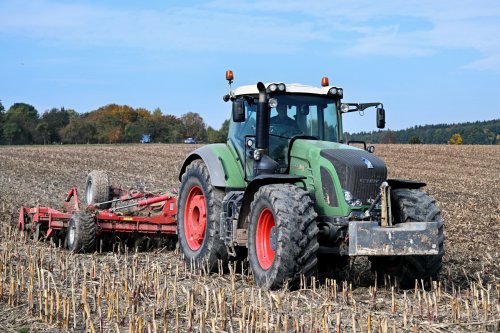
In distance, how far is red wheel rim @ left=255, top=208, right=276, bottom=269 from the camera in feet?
23.2

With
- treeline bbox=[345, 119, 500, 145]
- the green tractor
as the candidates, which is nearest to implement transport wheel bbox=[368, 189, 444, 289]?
the green tractor

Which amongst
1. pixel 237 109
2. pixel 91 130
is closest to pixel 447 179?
pixel 237 109

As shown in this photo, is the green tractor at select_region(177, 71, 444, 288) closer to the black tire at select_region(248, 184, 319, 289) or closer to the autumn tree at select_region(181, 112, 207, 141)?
the black tire at select_region(248, 184, 319, 289)

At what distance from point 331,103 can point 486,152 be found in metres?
30.9

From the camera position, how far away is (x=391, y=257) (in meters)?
7.27

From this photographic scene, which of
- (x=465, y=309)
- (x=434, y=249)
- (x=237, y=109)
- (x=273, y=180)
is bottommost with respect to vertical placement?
(x=465, y=309)

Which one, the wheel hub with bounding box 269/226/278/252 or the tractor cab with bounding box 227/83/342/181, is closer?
the wheel hub with bounding box 269/226/278/252

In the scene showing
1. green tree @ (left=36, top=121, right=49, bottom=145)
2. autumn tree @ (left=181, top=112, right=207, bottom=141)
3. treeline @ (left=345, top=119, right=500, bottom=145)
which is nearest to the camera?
green tree @ (left=36, top=121, right=49, bottom=145)

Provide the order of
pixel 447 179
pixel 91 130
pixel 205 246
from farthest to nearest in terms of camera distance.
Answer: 1. pixel 91 130
2. pixel 447 179
3. pixel 205 246

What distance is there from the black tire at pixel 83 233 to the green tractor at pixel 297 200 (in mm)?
1147

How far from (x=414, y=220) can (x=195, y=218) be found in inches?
122

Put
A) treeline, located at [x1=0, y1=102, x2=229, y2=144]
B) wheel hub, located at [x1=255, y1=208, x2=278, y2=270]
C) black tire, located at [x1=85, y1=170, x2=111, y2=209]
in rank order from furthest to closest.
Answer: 1. treeline, located at [x1=0, y1=102, x2=229, y2=144]
2. black tire, located at [x1=85, y1=170, x2=111, y2=209]
3. wheel hub, located at [x1=255, y1=208, x2=278, y2=270]

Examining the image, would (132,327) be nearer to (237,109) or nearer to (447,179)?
(237,109)

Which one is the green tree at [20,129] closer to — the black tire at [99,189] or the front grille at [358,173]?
the black tire at [99,189]
